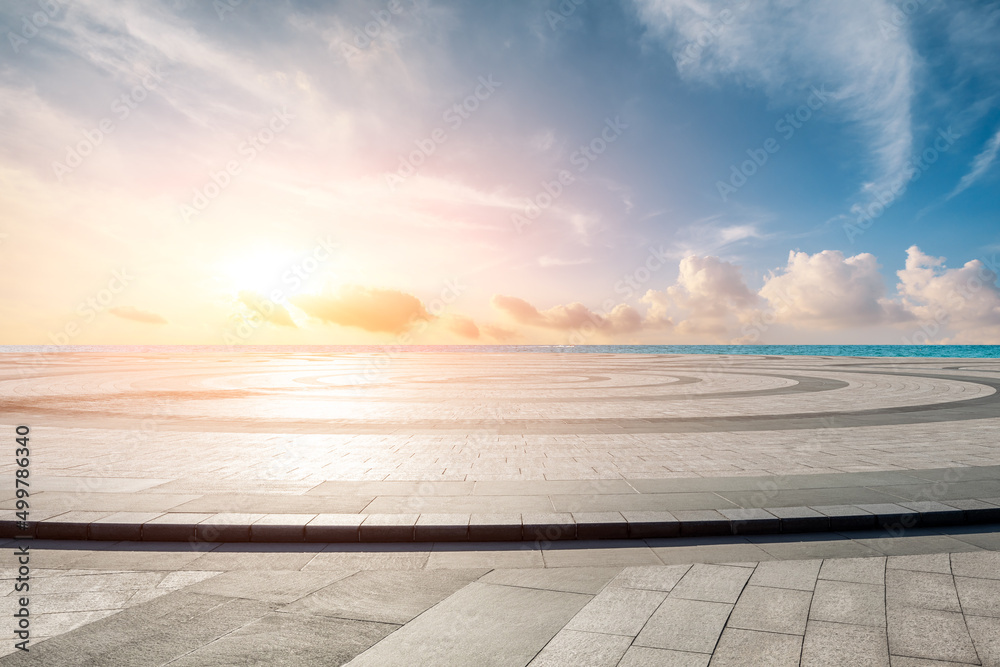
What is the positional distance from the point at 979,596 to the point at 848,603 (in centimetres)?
111

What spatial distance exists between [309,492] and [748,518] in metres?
5.29

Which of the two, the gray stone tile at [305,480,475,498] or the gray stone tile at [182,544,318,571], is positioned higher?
the gray stone tile at [305,480,475,498]

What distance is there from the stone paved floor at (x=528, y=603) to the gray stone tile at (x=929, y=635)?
1 cm

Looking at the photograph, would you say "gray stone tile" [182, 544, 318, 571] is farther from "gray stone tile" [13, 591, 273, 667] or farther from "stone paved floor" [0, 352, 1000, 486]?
"stone paved floor" [0, 352, 1000, 486]

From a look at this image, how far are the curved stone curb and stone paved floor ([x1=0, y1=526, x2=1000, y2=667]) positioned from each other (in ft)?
0.48

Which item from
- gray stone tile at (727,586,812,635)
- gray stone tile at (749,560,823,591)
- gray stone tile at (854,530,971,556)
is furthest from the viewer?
gray stone tile at (854,530,971,556)

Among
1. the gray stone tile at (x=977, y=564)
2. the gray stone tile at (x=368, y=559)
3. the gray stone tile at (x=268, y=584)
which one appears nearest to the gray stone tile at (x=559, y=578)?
the gray stone tile at (x=368, y=559)

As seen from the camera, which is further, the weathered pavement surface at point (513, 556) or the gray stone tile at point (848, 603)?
the gray stone tile at point (848, 603)

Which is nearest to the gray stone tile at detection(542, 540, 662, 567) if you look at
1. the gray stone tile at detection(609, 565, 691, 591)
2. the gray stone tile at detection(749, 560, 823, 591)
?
the gray stone tile at detection(609, 565, 691, 591)

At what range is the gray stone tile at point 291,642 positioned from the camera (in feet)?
11.0

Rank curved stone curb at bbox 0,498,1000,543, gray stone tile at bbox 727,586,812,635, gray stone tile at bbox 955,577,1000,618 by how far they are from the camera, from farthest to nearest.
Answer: curved stone curb at bbox 0,498,1000,543 < gray stone tile at bbox 955,577,1000,618 < gray stone tile at bbox 727,586,812,635

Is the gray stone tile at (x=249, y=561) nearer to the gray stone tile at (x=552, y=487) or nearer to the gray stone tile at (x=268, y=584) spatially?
the gray stone tile at (x=268, y=584)

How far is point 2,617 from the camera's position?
3842 mm

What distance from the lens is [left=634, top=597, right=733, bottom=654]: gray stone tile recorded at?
349cm
